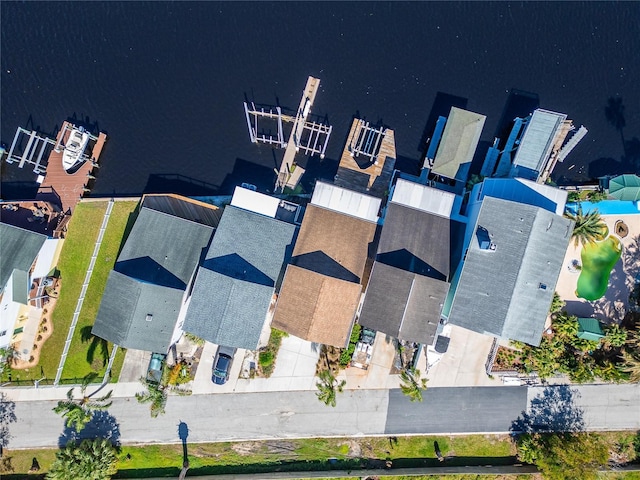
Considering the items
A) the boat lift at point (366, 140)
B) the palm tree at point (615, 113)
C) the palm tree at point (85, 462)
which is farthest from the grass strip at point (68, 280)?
the palm tree at point (615, 113)

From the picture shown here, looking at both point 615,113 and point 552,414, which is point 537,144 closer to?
point 615,113

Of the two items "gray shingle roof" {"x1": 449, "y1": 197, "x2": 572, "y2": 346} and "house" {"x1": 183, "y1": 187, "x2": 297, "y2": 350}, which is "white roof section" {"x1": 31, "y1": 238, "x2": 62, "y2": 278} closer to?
"house" {"x1": 183, "y1": 187, "x2": 297, "y2": 350}

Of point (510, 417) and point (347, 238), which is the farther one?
point (510, 417)

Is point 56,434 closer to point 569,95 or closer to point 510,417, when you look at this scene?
point 510,417

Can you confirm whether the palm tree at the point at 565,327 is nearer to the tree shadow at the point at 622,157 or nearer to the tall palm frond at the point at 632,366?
the tall palm frond at the point at 632,366

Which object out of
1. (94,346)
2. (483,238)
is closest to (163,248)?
(94,346)

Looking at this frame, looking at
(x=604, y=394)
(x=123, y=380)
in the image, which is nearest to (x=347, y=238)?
(x=123, y=380)

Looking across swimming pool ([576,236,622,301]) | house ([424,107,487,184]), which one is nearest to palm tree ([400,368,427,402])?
swimming pool ([576,236,622,301])
